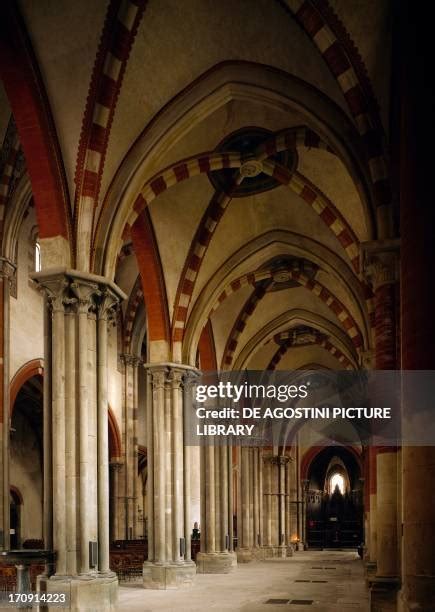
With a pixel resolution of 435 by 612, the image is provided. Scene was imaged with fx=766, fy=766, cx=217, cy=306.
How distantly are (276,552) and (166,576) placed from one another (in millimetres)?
17419

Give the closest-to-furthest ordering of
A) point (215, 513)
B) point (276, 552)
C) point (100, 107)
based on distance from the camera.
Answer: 1. point (100, 107)
2. point (215, 513)
3. point (276, 552)

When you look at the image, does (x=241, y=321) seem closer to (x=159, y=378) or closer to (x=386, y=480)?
(x=159, y=378)

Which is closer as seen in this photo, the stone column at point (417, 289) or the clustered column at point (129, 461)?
the stone column at point (417, 289)

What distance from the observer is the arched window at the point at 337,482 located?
161ft

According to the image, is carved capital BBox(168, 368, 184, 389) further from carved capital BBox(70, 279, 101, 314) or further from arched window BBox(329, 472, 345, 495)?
arched window BBox(329, 472, 345, 495)

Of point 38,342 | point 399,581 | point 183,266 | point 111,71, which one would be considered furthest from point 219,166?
point 399,581

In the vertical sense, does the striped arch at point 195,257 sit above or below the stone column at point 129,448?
above

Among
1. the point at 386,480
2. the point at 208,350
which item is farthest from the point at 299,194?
the point at 208,350

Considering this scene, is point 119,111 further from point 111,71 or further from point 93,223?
point 93,223

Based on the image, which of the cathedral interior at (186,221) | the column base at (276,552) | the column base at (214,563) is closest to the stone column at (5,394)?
the cathedral interior at (186,221)

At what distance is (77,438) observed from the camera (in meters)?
12.1

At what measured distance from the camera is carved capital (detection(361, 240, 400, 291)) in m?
10.5

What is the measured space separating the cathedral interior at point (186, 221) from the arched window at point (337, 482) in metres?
26.6

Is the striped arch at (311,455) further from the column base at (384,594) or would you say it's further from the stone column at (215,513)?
the column base at (384,594)
